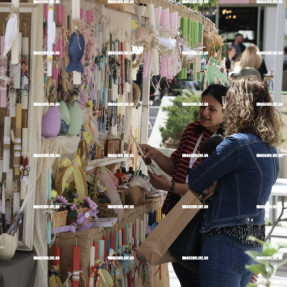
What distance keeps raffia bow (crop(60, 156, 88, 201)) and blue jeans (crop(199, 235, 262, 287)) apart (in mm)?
955

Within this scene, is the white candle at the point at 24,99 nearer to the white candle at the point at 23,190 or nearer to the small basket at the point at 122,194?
the white candle at the point at 23,190

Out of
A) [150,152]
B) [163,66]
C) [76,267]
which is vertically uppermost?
[163,66]

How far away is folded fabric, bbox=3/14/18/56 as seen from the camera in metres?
3.27

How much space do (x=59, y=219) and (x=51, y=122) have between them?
502 millimetres

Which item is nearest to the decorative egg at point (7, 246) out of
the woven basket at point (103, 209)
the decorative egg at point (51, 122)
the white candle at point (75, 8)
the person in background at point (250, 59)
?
the decorative egg at point (51, 122)

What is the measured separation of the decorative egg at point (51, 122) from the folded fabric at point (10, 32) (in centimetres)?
49

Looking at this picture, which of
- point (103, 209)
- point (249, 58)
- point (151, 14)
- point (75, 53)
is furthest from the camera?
point (249, 58)

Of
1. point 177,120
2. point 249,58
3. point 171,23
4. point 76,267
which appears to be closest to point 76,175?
point 76,267

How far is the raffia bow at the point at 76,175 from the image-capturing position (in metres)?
3.90

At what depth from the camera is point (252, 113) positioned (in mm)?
3342

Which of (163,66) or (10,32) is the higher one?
(10,32)

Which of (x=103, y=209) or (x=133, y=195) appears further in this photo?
(x=133, y=195)

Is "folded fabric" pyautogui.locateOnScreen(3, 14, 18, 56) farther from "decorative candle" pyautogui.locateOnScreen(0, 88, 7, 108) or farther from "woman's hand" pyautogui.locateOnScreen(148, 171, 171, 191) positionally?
"woman's hand" pyautogui.locateOnScreen(148, 171, 171, 191)

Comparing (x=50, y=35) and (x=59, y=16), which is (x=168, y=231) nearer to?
(x=50, y=35)
